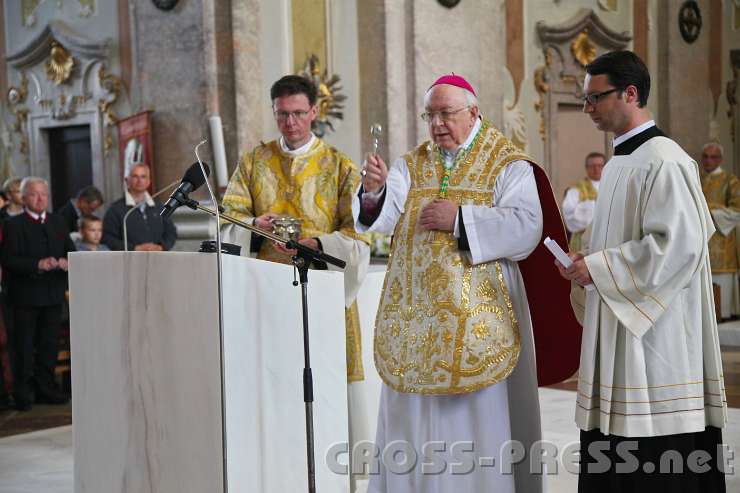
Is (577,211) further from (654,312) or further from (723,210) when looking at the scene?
(654,312)

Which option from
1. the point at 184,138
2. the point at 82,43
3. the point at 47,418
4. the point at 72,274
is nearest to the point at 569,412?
the point at 47,418

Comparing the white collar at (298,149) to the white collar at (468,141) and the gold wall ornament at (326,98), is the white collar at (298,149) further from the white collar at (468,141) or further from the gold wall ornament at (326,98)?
the gold wall ornament at (326,98)

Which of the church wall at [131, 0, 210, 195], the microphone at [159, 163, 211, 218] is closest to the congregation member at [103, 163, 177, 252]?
the church wall at [131, 0, 210, 195]

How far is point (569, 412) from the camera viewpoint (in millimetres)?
6371

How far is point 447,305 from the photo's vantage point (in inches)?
145

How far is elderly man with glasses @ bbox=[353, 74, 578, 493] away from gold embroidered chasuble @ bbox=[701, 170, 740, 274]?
691 centimetres

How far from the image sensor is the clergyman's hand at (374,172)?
371cm

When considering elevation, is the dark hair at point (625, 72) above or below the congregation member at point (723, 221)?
above

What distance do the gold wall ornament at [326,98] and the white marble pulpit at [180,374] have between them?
6627 mm

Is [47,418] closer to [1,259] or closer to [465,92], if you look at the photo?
[1,259]

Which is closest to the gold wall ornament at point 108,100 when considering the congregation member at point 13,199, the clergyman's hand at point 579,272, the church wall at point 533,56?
the congregation member at point 13,199

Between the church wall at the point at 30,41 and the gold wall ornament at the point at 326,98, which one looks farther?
the church wall at the point at 30,41

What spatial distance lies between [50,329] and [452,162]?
460 cm

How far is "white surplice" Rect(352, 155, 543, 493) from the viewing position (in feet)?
11.9
